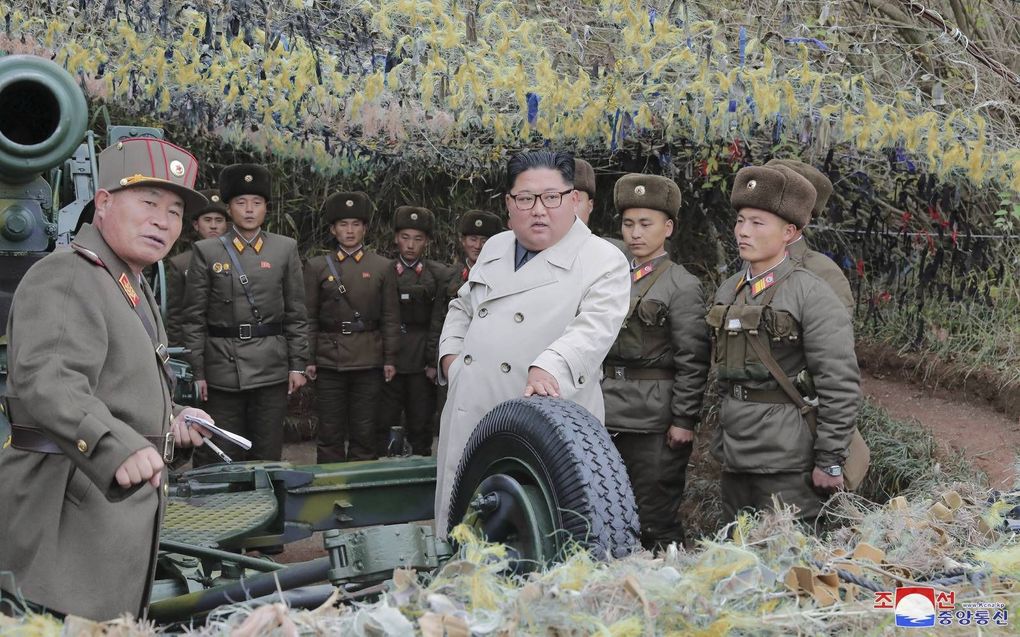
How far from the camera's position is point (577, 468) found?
2500mm

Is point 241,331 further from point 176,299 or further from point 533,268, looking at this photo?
point 533,268

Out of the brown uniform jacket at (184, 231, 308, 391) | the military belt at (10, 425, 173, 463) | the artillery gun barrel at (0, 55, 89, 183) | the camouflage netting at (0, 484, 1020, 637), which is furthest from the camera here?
the brown uniform jacket at (184, 231, 308, 391)

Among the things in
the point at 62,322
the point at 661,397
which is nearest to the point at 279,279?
the point at 661,397

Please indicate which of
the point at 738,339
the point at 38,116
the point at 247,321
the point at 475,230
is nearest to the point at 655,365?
the point at 738,339

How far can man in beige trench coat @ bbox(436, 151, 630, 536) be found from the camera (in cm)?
355

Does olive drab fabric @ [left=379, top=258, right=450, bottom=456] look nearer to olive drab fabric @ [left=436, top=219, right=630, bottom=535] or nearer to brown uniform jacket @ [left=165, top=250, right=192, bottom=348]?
brown uniform jacket @ [left=165, top=250, right=192, bottom=348]

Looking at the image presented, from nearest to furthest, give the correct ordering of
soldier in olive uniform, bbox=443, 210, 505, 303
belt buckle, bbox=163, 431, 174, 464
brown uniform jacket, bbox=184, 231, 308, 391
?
belt buckle, bbox=163, 431, 174, 464, brown uniform jacket, bbox=184, 231, 308, 391, soldier in olive uniform, bbox=443, 210, 505, 303

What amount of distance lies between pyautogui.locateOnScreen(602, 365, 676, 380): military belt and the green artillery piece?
Answer: 985 millimetres

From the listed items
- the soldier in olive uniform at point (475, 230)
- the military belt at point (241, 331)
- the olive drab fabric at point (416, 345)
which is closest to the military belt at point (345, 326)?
the olive drab fabric at point (416, 345)

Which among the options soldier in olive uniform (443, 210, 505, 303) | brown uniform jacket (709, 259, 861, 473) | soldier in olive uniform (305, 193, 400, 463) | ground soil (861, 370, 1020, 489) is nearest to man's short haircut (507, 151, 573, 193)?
brown uniform jacket (709, 259, 861, 473)

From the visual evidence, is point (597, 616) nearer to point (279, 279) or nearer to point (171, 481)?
point (171, 481)

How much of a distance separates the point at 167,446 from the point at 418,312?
4.56 m

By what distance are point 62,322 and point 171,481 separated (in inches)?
73.8

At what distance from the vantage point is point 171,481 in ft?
13.8
